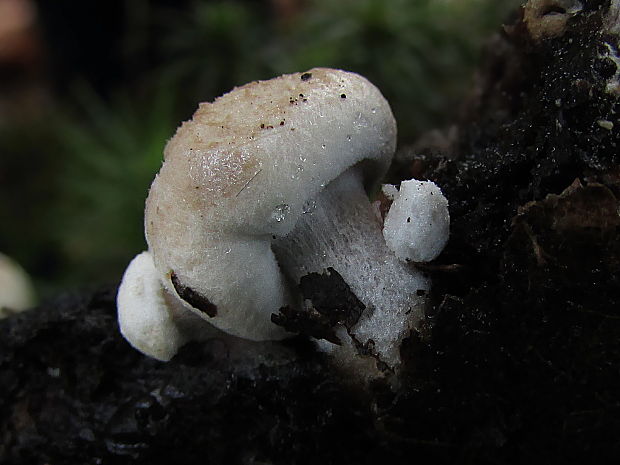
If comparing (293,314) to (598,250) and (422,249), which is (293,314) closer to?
(422,249)

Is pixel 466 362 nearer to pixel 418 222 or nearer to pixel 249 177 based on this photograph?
pixel 418 222

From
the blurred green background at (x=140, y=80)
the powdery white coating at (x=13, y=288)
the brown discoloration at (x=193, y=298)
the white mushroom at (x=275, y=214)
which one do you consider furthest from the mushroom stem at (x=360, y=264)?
the powdery white coating at (x=13, y=288)

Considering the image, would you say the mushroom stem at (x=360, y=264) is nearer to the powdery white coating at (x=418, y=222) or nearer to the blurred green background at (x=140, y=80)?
the powdery white coating at (x=418, y=222)

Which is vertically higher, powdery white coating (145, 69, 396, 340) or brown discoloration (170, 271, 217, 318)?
powdery white coating (145, 69, 396, 340)

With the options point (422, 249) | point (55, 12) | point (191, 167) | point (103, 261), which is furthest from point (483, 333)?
point (55, 12)

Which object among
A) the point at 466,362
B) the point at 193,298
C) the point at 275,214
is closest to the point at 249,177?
the point at 275,214

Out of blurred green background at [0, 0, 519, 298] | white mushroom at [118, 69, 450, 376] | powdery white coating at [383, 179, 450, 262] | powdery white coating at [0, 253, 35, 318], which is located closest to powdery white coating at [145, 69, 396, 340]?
white mushroom at [118, 69, 450, 376]

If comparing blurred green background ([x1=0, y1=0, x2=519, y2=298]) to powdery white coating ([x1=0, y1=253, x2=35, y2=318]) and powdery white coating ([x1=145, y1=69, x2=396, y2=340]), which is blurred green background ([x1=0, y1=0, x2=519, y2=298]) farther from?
powdery white coating ([x1=145, y1=69, x2=396, y2=340])
